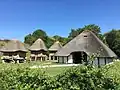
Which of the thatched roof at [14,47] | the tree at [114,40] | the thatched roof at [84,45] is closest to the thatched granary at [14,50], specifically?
the thatched roof at [14,47]

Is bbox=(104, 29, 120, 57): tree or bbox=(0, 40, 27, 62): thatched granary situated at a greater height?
bbox=(104, 29, 120, 57): tree

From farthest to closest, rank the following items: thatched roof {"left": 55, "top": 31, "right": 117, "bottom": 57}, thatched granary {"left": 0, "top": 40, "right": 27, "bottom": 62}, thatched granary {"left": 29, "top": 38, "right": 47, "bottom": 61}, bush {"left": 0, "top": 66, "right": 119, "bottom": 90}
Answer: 1. thatched granary {"left": 29, "top": 38, "right": 47, "bottom": 61}
2. thatched granary {"left": 0, "top": 40, "right": 27, "bottom": 62}
3. thatched roof {"left": 55, "top": 31, "right": 117, "bottom": 57}
4. bush {"left": 0, "top": 66, "right": 119, "bottom": 90}

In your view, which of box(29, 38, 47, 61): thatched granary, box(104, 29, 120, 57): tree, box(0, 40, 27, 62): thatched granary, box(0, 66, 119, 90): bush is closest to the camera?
box(0, 66, 119, 90): bush

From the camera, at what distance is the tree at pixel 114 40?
7598 centimetres

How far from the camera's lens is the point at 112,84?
6879 millimetres

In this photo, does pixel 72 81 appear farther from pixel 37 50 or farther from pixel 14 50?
pixel 37 50

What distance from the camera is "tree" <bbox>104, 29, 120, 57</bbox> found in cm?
7598

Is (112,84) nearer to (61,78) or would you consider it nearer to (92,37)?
(61,78)

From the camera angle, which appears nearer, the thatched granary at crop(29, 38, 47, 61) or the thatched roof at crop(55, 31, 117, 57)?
the thatched roof at crop(55, 31, 117, 57)

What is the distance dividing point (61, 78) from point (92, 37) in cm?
4669

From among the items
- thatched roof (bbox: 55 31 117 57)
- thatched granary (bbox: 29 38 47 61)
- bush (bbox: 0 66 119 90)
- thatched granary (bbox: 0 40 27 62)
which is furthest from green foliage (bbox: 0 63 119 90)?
thatched granary (bbox: 29 38 47 61)

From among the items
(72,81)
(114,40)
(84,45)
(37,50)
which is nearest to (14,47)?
(37,50)

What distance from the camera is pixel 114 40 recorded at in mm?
79750

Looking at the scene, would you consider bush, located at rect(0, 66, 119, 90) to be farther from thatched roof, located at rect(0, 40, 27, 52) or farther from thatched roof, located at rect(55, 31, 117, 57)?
thatched roof, located at rect(0, 40, 27, 52)
